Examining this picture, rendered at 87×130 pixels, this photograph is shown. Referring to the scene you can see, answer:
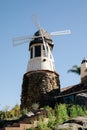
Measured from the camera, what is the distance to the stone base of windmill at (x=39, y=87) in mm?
36812

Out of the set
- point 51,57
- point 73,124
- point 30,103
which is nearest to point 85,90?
point 30,103

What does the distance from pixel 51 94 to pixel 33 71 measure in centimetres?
379

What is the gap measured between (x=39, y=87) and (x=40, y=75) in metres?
1.52

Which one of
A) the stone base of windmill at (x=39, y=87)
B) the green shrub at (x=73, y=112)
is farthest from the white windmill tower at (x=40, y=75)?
the green shrub at (x=73, y=112)

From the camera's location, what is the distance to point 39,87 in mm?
37656

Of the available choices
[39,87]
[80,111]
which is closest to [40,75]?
[39,87]

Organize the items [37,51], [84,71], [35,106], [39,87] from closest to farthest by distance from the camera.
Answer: [35,106] < [84,71] < [39,87] < [37,51]

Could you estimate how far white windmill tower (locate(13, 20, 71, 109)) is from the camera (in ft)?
122

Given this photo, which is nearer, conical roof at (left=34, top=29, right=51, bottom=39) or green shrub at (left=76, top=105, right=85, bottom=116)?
green shrub at (left=76, top=105, right=85, bottom=116)

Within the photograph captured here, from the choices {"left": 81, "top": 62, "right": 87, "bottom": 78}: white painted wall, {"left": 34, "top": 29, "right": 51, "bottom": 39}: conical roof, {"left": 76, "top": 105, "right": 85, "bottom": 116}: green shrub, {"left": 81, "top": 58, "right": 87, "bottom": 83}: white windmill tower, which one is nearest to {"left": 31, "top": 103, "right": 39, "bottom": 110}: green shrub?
{"left": 81, "top": 58, "right": 87, "bottom": 83}: white windmill tower

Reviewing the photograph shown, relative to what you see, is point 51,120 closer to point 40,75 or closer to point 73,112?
point 73,112

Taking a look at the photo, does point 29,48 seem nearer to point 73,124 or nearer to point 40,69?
point 40,69

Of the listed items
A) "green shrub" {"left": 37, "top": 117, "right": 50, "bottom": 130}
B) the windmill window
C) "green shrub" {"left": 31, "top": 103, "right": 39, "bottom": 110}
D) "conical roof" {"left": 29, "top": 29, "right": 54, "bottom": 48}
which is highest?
"conical roof" {"left": 29, "top": 29, "right": 54, "bottom": 48}

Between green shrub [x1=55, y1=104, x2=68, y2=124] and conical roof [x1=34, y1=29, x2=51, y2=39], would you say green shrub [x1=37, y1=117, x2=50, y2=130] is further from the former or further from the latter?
conical roof [x1=34, y1=29, x2=51, y2=39]
